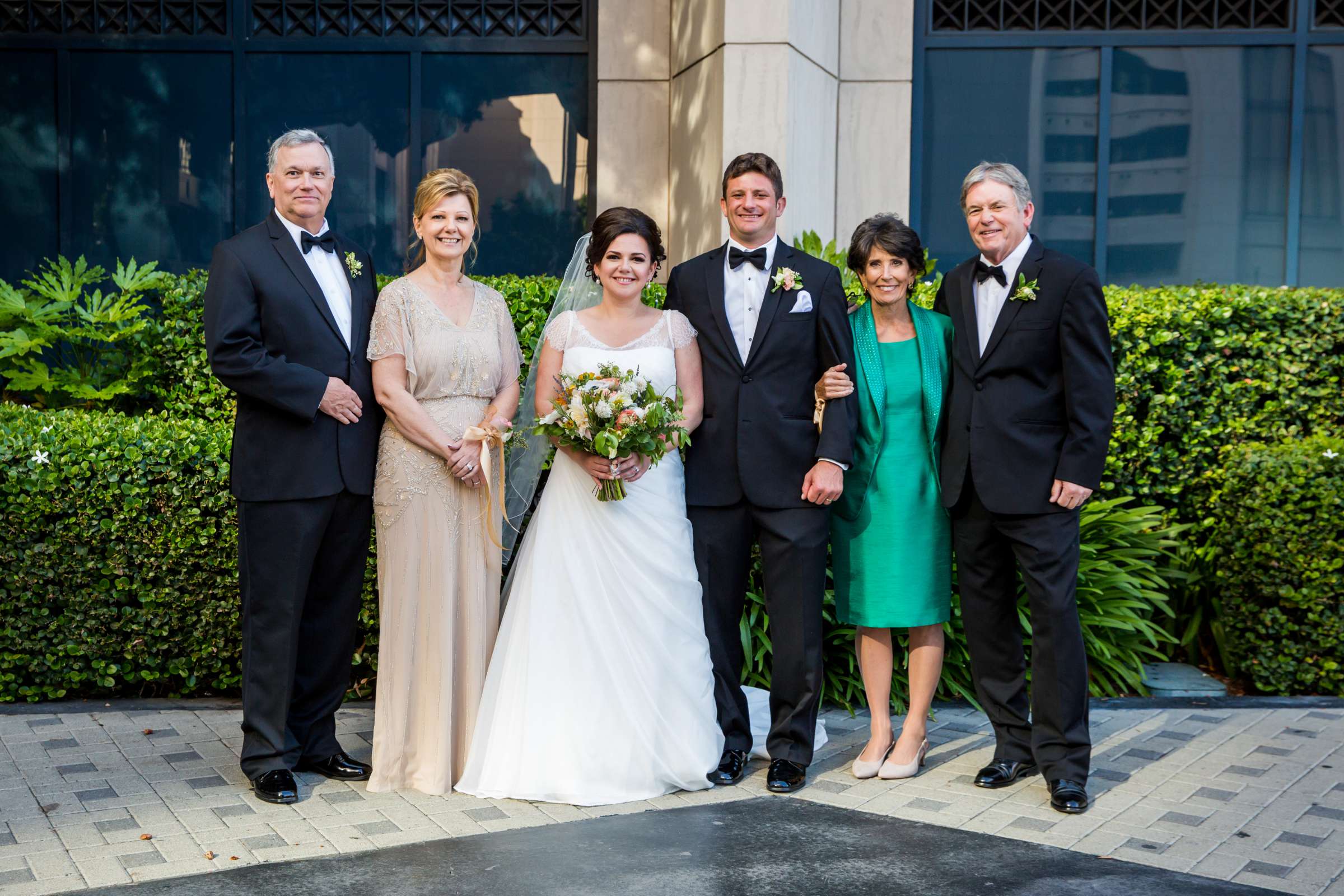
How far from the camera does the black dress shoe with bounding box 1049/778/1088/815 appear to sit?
483cm

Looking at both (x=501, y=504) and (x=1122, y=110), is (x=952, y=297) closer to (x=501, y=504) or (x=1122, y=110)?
(x=501, y=504)

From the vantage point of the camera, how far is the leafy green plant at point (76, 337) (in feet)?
23.7

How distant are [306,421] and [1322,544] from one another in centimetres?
510

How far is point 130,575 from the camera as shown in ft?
20.4

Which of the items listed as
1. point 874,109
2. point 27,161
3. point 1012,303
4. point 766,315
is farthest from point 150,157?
point 1012,303

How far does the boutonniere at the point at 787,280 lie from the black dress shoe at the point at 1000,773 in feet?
6.99

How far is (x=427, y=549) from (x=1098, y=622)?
11.7 feet

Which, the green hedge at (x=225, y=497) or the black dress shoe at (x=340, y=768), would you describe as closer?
the black dress shoe at (x=340, y=768)

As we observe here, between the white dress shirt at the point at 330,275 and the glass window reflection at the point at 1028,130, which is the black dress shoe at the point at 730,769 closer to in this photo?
the white dress shirt at the point at 330,275

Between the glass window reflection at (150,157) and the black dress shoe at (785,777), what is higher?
A: the glass window reflection at (150,157)

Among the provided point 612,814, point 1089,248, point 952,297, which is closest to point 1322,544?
point 952,297

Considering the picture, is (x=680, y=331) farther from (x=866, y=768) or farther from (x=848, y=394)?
(x=866, y=768)

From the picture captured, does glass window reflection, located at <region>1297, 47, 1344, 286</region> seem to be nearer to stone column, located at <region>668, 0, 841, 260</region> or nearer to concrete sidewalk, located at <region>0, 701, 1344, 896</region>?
stone column, located at <region>668, 0, 841, 260</region>

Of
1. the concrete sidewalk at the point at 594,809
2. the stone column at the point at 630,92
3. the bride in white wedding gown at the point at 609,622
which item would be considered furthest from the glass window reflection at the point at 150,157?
the bride in white wedding gown at the point at 609,622
